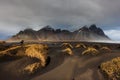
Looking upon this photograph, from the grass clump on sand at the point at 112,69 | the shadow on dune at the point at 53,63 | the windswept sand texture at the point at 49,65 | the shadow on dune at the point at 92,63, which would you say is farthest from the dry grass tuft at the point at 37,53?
the grass clump on sand at the point at 112,69

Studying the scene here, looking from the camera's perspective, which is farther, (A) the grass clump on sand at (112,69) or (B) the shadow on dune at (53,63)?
(B) the shadow on dune at (53,63)

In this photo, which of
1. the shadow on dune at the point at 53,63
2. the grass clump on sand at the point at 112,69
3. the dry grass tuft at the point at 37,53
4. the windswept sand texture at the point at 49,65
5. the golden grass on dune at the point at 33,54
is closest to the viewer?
the grass clump on sand at the point at 112,69

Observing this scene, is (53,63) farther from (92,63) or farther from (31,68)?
(92,63)

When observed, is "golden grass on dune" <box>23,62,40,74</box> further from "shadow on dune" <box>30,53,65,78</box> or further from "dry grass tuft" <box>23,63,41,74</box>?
"shadow on dune" <box>30,53,65,78</box>

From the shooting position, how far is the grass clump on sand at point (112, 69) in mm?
11406

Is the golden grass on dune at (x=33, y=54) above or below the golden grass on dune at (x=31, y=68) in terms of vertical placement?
above

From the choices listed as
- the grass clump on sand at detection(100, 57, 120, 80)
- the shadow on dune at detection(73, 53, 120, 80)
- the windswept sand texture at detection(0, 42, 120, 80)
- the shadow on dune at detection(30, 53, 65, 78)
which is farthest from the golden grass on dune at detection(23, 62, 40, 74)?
the grass clump on sand at detection(100, 57, 120, 80)

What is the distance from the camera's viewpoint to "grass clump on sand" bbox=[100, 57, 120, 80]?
11.4 meters

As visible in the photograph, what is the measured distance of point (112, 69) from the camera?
1176 centimetres

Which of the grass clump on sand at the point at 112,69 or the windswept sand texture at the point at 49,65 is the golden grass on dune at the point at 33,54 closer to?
the windswept sand texture at the point at 49,65

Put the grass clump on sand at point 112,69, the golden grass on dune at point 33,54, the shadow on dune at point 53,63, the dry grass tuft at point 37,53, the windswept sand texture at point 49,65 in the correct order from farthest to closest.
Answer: the dry grass tuft at point 37,53
the golden grass on dune at point 33,54
the shadow on dune at point 53,63
the windswept sand texture at point 49,65
the grass clump on sand at point 112,69

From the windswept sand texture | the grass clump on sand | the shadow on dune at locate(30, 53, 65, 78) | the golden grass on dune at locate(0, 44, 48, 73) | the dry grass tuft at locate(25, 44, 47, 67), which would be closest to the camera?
the grass clump on sand

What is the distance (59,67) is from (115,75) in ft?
9.16

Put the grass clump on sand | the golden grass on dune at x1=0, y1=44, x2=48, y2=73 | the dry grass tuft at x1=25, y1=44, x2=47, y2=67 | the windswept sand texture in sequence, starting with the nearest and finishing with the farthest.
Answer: the grass clump on sand, the windswept sand texture, the golden grass on dune at x1=0, y1=44, x2=48, y2=73, the dry grass tuft at x1=25, y1=44, x2=47, y2=67
